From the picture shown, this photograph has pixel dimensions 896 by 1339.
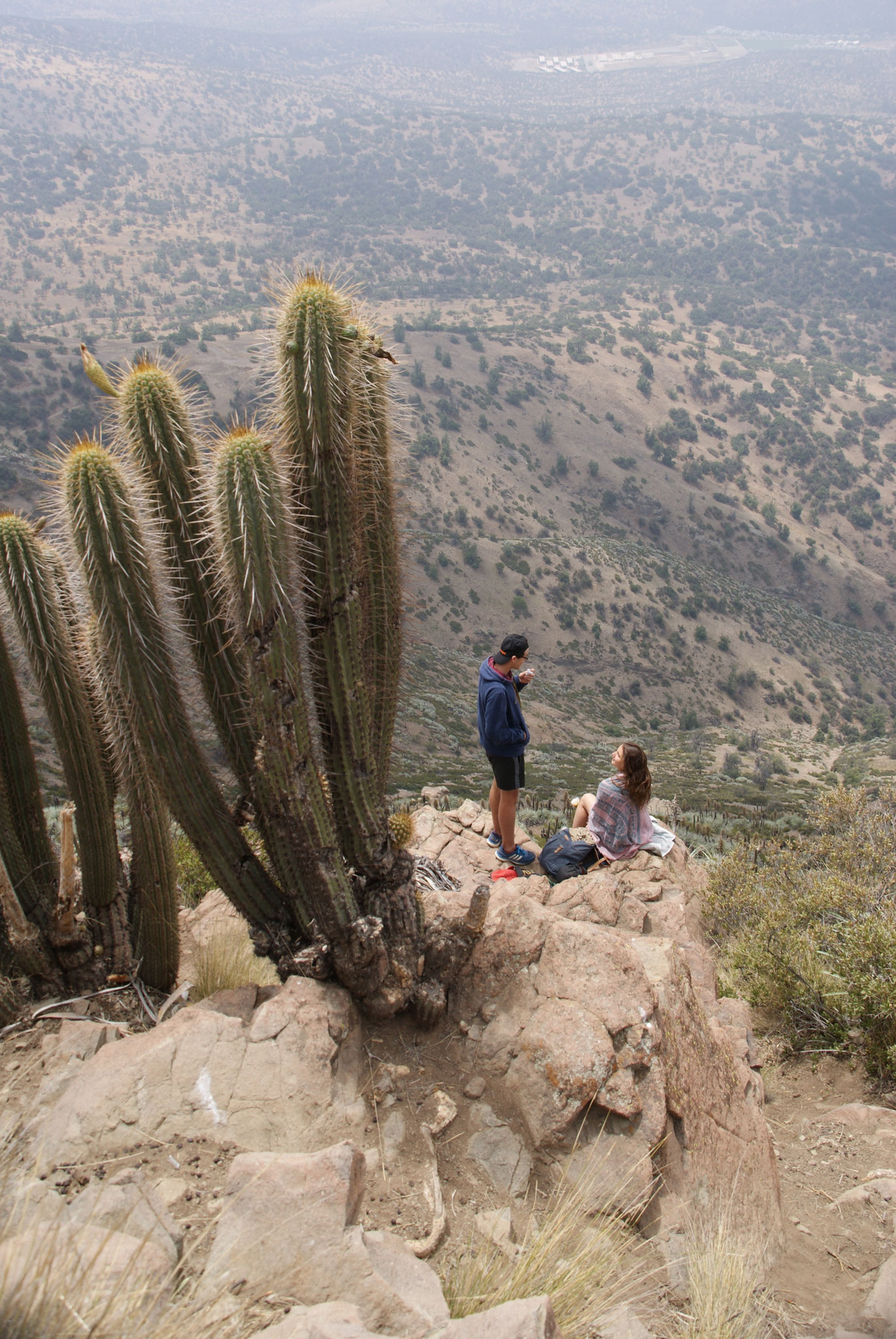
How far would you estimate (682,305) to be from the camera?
106000 mm

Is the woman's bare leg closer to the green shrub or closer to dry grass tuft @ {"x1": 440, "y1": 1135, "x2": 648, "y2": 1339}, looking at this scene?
the green shrub

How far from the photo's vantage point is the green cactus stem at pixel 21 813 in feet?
12.6

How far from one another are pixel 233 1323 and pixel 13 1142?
4.03 feet

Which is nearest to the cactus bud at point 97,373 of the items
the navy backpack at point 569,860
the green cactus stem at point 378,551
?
the green cactus stem at point 378,551

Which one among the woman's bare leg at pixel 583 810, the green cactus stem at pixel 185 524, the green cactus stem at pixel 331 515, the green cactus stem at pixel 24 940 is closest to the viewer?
the green cactus stem at pixel 331 515

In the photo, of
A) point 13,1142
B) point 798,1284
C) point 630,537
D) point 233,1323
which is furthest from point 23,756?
point 630,537

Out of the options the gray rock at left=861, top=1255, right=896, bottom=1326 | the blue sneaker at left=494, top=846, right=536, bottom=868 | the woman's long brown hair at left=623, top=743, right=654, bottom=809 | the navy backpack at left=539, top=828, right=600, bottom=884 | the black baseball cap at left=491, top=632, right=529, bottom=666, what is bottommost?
the blue sneaker at left=494, top=846, right=536, bottom=868

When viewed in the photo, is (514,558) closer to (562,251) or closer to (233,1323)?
(233,1323)

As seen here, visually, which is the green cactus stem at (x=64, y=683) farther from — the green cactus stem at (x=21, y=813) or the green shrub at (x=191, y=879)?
the green shrub at (x=191, y=879)

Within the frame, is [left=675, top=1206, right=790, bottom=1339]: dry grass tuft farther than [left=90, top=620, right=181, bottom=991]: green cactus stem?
No

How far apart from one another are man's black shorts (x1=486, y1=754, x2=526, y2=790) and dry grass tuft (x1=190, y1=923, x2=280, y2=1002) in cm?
222

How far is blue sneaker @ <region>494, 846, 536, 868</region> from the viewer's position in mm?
6367

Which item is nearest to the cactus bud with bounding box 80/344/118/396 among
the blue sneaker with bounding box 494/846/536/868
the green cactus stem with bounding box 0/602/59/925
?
the green cactus stem with bounding box 0/602/59/925

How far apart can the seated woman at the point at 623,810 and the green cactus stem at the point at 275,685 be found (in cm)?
269
